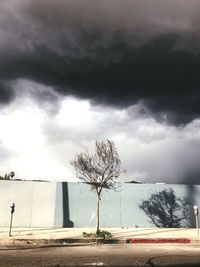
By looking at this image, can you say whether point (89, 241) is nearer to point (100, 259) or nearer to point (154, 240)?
point (154, 240)

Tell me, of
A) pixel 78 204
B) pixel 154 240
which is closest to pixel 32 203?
pixel 78 204

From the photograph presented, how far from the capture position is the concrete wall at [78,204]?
23.1 meters

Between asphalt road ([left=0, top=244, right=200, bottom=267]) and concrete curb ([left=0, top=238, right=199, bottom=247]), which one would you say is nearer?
asphalt road ([left=0, top=244, right=200, bottom=267])

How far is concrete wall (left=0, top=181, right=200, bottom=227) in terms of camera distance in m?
23.1

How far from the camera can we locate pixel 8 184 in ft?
77.2

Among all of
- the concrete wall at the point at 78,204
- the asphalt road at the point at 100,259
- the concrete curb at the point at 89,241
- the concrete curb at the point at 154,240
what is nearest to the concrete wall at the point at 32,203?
the concrete wall at the point at 78,204

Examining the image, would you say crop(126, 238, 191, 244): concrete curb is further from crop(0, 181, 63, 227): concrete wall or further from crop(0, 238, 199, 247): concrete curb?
crop(0, 181, 63, 227): concrete wall

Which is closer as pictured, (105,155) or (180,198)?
(105,155)

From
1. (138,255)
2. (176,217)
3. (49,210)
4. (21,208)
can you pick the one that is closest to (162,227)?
(176,217)

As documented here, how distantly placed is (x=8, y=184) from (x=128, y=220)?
8.71 m

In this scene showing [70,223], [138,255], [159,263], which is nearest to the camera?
[159,263]

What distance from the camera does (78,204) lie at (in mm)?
23531

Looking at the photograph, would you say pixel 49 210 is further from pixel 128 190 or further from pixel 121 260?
pixel 121 260

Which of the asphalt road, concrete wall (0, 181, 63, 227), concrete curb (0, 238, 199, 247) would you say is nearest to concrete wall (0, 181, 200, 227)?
concrete wall (0, 181, 63, 227)
